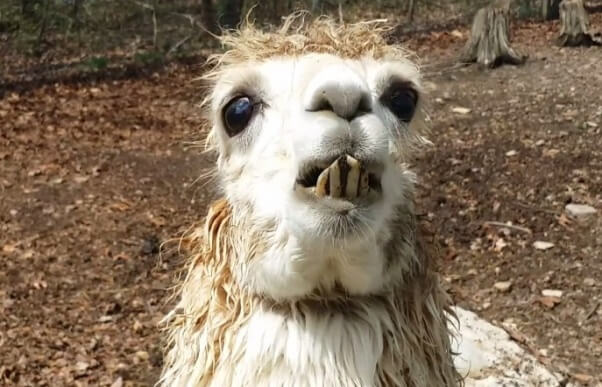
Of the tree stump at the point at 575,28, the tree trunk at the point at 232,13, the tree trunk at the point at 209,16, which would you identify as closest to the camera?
the tree stump at the point at 575,28

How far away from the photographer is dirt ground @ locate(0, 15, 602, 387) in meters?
4.95

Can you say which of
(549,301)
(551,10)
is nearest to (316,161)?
(549,301)

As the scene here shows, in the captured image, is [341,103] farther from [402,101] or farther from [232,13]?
[232,13]

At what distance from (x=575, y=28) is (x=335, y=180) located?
34.2 ft

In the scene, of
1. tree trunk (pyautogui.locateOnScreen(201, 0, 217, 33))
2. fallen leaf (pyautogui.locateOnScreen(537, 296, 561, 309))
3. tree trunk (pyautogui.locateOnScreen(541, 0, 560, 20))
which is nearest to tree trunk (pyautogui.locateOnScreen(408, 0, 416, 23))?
tree trunk (pyautogui.locateOnScreen(541, 0, 560, 20))

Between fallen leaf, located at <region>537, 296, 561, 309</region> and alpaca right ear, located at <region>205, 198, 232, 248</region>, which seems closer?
alpaca right ear, located at <region>205, 198, 232, 248</region>

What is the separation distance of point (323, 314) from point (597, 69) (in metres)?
8.80

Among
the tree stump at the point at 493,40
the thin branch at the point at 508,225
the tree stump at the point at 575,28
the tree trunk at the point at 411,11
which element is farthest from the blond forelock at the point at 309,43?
the tree trunk at the point at 411,11

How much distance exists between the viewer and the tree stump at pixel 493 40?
33.4ft

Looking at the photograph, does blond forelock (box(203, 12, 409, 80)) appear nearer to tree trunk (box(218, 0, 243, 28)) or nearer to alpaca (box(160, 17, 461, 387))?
alpaca (box(160, 17, 461, 387))

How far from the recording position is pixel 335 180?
176 cm

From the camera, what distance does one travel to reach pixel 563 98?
8781 mm

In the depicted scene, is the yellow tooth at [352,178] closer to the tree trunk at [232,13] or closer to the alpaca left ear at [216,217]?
the alpaca left ear at [216,217]

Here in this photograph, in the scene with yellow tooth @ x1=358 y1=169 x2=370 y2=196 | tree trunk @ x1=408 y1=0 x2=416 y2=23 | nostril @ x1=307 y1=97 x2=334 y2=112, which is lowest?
tree trunk @ x1=408 y1=0 x2=416 y2=23
